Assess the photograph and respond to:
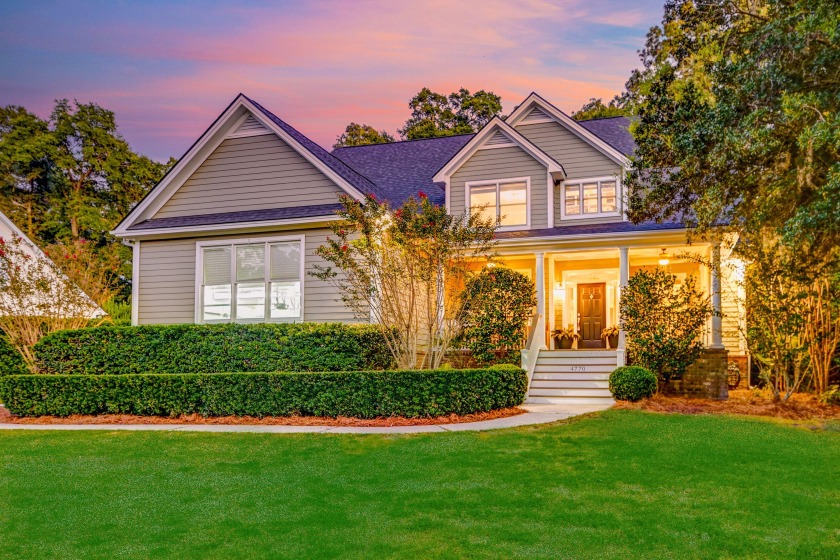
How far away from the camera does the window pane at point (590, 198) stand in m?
16.8

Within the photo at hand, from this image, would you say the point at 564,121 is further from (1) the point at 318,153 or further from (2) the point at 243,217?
(2) the point at 243,217

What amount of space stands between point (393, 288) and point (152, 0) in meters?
12.3

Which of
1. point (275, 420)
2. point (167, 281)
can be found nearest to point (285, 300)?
point (167, 281)

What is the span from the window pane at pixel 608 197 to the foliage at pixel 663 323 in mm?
3472

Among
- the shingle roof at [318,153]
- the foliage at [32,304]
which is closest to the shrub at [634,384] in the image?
the shingle roof at [318,153]

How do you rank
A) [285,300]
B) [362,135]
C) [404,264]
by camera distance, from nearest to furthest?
[404,264] → [285,300] → [362,135]

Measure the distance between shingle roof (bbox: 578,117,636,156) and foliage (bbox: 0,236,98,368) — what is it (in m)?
13.8

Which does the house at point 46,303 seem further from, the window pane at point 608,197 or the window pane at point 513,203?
the window pane at point 608,197

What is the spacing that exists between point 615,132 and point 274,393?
509 inches

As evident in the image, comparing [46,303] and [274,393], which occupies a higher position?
[46,303]

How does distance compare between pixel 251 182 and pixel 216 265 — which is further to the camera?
pixel 251 182

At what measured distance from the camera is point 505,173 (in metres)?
17.0

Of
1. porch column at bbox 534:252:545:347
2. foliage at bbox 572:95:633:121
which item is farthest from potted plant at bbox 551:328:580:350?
foliage at bbox 572:95:633:121

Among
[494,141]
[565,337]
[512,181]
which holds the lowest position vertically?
[565,337]
